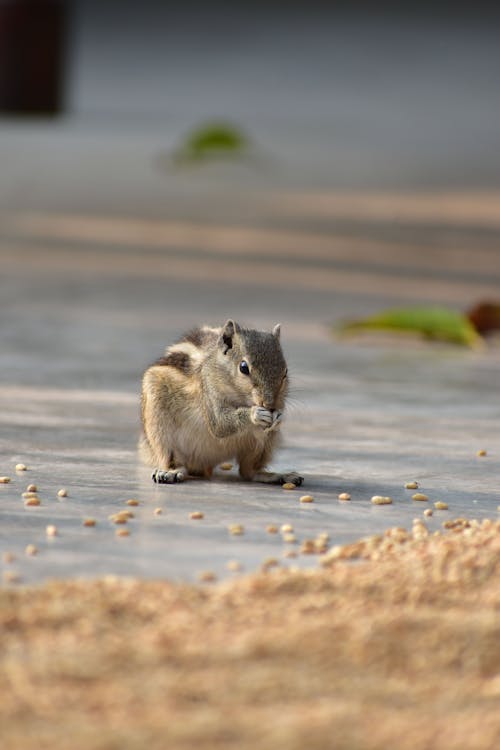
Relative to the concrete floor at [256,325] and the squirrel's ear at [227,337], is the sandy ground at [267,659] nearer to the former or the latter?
the concrete floor at [256,325]

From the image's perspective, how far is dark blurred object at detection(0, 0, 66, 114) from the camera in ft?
62.4

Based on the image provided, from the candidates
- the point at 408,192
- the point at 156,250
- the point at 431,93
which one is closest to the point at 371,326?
the point at 156,250

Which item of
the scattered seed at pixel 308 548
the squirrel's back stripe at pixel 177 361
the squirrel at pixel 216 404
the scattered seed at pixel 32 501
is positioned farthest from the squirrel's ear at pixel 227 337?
the scattered seed at pixel 308 548

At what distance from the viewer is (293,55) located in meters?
21.8

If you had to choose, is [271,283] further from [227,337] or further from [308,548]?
[308,548]

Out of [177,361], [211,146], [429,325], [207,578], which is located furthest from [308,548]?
[211,146]

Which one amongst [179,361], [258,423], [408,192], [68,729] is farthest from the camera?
[408,192]

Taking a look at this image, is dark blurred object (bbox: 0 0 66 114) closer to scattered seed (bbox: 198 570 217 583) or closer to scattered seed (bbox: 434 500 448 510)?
scattered seed (bbox: 434 500 448 510)

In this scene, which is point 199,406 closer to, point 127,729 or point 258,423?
point 258,423

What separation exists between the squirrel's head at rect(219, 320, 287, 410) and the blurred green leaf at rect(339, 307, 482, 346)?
4.01 m

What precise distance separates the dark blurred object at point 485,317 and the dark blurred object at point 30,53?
11.6m

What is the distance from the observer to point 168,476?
507 cm

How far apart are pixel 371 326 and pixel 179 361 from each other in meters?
4.04

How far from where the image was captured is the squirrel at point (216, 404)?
4.86 metres
